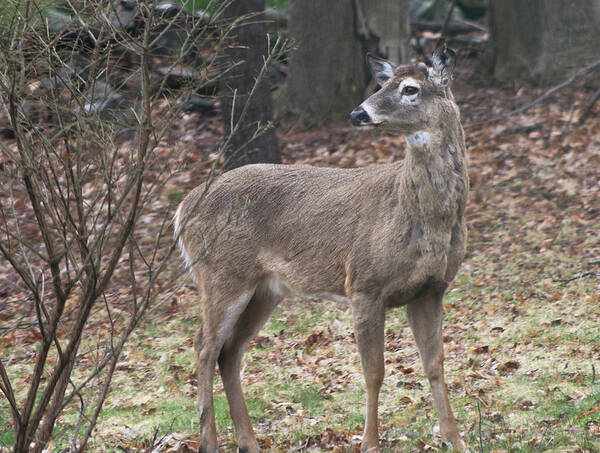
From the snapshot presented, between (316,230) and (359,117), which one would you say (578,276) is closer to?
(316,230)

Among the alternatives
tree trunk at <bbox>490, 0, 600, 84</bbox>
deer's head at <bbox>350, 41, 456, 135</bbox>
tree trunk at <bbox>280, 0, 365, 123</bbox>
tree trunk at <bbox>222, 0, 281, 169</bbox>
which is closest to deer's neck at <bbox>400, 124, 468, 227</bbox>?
deer's head at <bbox>350, 41, 456, 135</bbox>

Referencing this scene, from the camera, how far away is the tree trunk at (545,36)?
47.7 feet

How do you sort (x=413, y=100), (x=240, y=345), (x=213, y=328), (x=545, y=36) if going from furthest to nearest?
(x=545, y=36)
(x=240, y=345)
(x=213, y=328)
(x=413, y=100)

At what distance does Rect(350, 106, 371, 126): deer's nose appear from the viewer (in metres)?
5.36

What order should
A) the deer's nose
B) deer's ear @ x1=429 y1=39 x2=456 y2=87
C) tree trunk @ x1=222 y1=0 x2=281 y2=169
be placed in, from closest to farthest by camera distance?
1. the deer's nose
2. deer's ear @ x1=429 y1=39 x2=456 y2=87
3. tree trunk @ x1=222 y1=0 x2=281 y2=169

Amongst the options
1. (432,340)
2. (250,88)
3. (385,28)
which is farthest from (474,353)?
(385,28)

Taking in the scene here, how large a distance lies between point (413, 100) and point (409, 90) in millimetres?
75

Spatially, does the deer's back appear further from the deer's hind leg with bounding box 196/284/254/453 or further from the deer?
the deer's hind leg with bounding box 196/284/254/453

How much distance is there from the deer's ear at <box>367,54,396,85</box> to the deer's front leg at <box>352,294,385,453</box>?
1558 mm

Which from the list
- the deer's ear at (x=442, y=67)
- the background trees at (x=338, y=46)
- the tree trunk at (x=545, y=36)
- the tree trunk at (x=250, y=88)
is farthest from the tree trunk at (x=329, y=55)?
the deer's ear at (x=442, y=67)

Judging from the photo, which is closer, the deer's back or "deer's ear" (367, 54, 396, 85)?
the deer's back

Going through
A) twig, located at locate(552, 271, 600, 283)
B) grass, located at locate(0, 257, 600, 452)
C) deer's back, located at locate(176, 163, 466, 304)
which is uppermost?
deer's back, located at locate(176, 163, 466, 304)

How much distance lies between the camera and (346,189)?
6246 millimetres

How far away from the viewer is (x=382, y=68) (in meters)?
5.91
